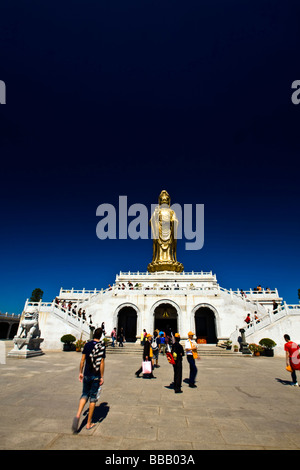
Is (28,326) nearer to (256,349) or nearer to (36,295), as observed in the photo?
(256,349)

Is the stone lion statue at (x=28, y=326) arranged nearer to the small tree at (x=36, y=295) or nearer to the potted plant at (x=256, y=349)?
the potted plant at (x=256, y=349)

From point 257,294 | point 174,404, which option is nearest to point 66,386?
point 174,404

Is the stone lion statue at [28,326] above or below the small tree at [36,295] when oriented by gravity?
below

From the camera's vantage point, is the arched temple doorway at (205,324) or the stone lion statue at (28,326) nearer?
the stone lion statue at (28,326)

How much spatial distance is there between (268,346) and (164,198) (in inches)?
1472

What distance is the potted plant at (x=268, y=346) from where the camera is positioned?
1759 cm

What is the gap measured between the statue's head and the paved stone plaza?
142ft

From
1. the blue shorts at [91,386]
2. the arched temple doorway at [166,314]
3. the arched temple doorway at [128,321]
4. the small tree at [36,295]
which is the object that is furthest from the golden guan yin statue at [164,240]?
the blue shorts at [91,386]

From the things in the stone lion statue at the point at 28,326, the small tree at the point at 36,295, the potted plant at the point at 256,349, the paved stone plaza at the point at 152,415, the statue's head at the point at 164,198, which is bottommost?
the potted plant at the point at 256,349

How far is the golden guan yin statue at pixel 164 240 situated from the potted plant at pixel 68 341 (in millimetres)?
24091

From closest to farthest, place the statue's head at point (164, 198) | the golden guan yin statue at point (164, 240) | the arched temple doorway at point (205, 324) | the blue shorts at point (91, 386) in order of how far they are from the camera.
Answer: the blue shorts at point (91, 386), the arched temple doorway at point (205, 324), the golden guan yin statue at point (164, 240), the statue's head at point (164, 198)

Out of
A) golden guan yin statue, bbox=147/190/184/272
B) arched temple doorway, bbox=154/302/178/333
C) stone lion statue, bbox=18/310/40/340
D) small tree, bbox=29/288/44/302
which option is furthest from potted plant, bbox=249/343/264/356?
small tree, bbox=29/288/44/302

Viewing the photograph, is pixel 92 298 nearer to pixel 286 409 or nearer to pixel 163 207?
pixel 286 409

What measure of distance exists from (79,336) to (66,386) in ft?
45.9
